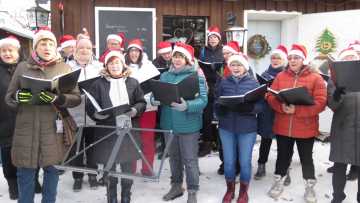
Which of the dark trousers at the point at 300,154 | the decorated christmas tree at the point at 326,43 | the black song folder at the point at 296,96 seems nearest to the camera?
the black song folder at the point at 296,96

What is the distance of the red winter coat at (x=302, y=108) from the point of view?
3.81m

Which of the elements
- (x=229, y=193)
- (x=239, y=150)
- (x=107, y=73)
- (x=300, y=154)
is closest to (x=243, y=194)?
(x=229, y=193)

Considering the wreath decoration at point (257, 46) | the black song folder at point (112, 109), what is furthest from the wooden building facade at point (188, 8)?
the black song folder at point (112, 109)

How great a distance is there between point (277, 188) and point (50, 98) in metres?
2.63

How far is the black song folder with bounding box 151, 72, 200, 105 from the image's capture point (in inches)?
136

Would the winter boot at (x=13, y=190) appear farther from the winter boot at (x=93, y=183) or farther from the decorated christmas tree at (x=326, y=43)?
the decorated christmas tree at (x=326, y=43)

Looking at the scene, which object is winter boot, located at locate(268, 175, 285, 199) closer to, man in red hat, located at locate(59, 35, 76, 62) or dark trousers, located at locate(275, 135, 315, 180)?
dark trousers, located at locate(275, 135, 315, 180)

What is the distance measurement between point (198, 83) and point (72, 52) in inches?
74.1

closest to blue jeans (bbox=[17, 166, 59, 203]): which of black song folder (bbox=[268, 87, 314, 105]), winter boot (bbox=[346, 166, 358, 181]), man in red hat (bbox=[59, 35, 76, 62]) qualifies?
man in red hat (bbox=[59, 35, 76, 62])

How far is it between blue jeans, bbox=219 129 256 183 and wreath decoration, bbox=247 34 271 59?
4276 millimetres

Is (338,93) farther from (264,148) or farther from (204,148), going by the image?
(204,148)

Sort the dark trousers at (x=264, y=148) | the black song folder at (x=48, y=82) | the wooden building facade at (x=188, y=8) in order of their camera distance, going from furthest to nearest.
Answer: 1. the wooden building facade at (x=188, y=8)
2. the dark trousers at (x=264, y=148)
3. the black song folder at (x=48, y=82)

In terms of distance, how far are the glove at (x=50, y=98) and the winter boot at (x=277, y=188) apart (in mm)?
2482

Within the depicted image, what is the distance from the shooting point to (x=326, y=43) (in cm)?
724
